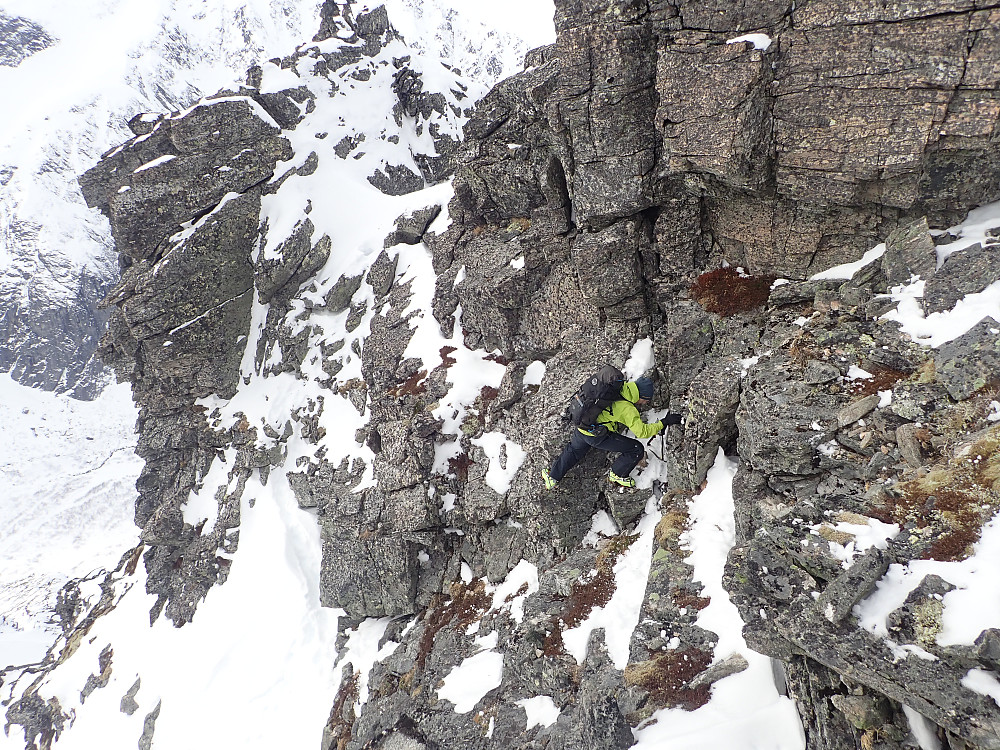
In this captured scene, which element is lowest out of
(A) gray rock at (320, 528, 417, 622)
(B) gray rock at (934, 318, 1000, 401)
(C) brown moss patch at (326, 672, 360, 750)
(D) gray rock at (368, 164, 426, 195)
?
(C) brown moss patch at (326, 672, 360, 750)

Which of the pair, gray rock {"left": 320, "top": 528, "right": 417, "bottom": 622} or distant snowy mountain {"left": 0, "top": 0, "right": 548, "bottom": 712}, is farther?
distant snowy mountain {"left": 0, "top": 0, "right": 548, "bottom": 712}

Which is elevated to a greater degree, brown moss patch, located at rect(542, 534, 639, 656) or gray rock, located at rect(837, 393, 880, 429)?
gray rock, located at rect(837, 393, 880, 429)

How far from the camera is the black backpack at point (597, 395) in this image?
38.5 feet

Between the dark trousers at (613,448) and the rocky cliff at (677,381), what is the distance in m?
0.87

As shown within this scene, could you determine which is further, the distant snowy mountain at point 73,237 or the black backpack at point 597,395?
the distant snowy mountain at point 73,237

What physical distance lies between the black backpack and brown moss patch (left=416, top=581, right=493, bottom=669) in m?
7.93

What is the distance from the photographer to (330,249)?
30.6 metres

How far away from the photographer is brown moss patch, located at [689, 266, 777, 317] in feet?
42.7

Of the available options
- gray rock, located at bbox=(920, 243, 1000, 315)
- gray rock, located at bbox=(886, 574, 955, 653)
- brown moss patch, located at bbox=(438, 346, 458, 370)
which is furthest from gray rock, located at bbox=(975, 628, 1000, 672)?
brown moss patch, located at bbox=(438, 346, 458, 370)

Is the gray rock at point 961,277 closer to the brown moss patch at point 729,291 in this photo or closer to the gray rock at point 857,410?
the gray rock at point 857,410

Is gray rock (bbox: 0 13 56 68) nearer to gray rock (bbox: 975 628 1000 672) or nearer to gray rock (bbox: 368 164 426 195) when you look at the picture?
gray rock (bbox: 368 164 426 195)

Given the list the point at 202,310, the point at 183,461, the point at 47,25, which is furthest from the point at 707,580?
the point at 47,25

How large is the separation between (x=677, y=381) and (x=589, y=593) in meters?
6.35

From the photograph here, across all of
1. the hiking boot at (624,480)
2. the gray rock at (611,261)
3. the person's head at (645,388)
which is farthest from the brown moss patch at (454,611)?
the gray rock at (611,261)
